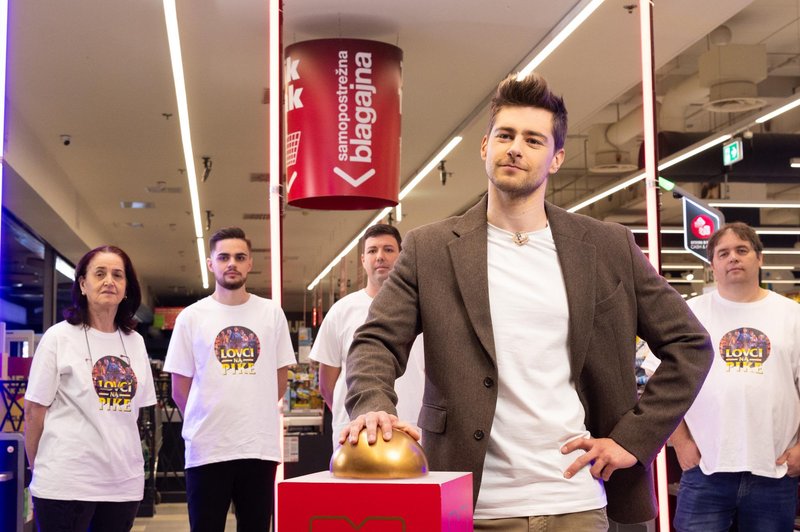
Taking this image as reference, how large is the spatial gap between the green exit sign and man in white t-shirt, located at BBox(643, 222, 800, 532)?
664cm

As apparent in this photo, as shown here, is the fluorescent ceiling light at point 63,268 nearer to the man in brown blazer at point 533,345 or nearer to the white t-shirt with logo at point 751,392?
the white t-shirt with logo at point 751,392

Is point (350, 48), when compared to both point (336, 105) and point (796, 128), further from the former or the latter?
point (796, 128)

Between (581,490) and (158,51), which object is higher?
(158,51)

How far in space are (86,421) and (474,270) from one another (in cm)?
232

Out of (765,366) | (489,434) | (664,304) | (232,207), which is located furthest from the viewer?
(232,207)

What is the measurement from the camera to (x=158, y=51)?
7719 millimetres

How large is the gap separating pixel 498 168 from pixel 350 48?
5.13m

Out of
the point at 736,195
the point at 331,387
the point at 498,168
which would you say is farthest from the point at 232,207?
the point at 498,168

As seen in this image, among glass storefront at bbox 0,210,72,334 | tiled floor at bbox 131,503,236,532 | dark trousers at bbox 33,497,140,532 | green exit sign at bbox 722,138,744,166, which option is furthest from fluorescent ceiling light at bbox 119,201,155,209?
dark trousers at bbox 33,497,140,532

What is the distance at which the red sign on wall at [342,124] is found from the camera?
6.66 m

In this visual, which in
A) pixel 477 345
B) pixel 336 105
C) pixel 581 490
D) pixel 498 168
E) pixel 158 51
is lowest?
pixel 581 490

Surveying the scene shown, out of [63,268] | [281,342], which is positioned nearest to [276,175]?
[281,342]

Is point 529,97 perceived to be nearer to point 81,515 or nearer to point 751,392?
point 751,392

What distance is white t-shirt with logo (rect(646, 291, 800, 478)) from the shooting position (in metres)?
3.85
